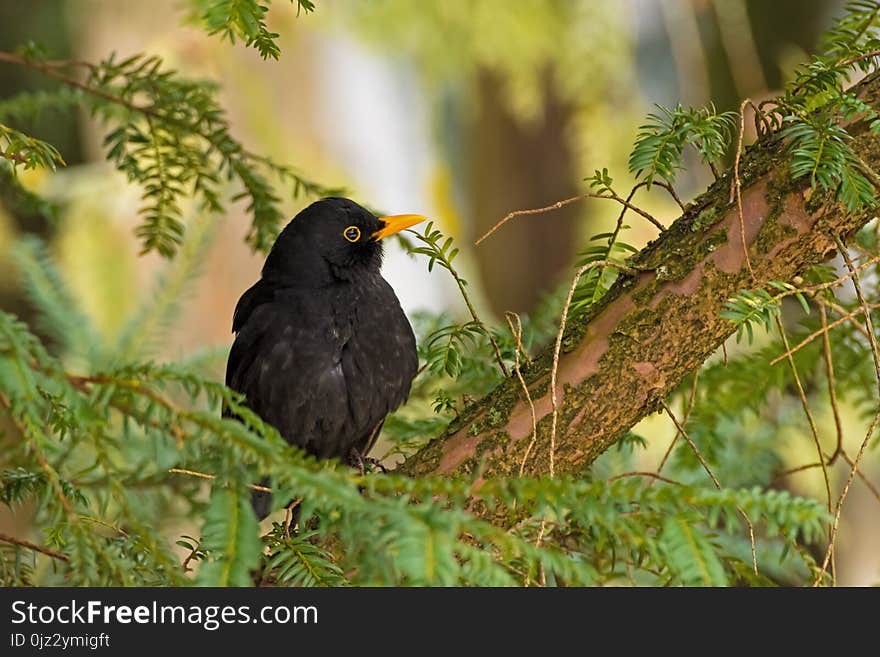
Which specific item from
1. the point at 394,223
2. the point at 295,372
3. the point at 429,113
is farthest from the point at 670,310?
the point at 429,113

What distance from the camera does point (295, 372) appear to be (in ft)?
8.55

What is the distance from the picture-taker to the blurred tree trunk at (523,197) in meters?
7.33

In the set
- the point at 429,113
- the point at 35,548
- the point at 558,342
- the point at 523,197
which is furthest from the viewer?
the point at 523,197

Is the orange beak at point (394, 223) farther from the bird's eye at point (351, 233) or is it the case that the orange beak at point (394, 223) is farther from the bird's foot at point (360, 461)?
the bird's foot at point (360, 461)

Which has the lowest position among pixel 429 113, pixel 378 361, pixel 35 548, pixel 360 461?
pixel 35 548

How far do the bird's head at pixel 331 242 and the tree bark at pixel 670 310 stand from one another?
3.26 feet

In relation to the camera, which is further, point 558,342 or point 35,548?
point 558,342

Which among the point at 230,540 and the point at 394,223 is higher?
the point at 394,223

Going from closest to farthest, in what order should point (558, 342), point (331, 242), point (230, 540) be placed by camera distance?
point (230, 540), point (558, 342), point (331, 242)

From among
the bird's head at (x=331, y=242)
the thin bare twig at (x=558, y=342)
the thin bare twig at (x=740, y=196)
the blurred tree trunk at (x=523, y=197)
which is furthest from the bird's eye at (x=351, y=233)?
the blurred tree trunk at (x=523, y=197)

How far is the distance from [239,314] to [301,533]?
3.93 ft

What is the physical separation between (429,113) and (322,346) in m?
4.11

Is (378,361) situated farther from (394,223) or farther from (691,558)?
(691,558)
